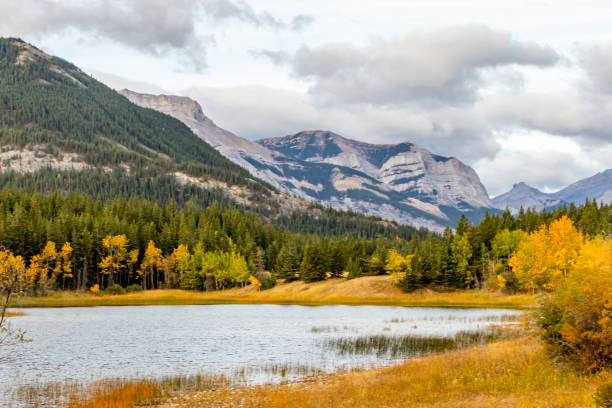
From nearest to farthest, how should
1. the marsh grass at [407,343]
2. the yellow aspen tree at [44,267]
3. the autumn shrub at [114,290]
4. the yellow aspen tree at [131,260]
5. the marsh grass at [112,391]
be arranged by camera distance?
the marsh grass at [112,391], the marsh grass at [407,343], the yellow aspen tree at [44,267], the autumn shrub at [114,290], the yellow aspen tree at [131,260]

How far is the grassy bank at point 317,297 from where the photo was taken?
11475cm

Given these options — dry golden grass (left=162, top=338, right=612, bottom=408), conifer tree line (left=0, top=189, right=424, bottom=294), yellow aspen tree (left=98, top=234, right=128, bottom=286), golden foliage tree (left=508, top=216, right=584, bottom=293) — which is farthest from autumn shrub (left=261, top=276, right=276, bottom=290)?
dry golden grass (left=162, top=338, right=612, bottom=408)

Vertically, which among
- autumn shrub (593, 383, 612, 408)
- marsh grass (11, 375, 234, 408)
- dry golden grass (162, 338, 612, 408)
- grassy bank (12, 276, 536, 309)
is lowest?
grassy bank (12, 276, 536, 309)

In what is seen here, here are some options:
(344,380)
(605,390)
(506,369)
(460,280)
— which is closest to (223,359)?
(344,380)

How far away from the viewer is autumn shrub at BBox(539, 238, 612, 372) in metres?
26.9

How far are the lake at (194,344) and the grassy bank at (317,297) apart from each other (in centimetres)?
3166

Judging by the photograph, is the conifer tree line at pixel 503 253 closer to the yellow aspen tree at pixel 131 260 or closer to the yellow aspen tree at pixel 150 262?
the yellow aspen tree at pixel 150 262

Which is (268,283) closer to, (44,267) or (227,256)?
(227,256)

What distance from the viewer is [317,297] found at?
130500 millimetres

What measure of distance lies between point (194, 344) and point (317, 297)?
77.9 meters

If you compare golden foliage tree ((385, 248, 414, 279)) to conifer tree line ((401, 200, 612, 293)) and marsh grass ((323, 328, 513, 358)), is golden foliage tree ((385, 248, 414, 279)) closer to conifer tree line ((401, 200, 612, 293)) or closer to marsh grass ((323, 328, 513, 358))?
conifer tree line ((401, 200, 612, 293))

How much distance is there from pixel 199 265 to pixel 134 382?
119464 mm

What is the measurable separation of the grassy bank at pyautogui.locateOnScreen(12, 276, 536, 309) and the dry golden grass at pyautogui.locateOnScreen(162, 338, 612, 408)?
78.0 metres

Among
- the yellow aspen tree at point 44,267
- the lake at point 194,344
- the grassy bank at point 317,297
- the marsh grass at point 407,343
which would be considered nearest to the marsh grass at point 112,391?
the lake at point 194,344
